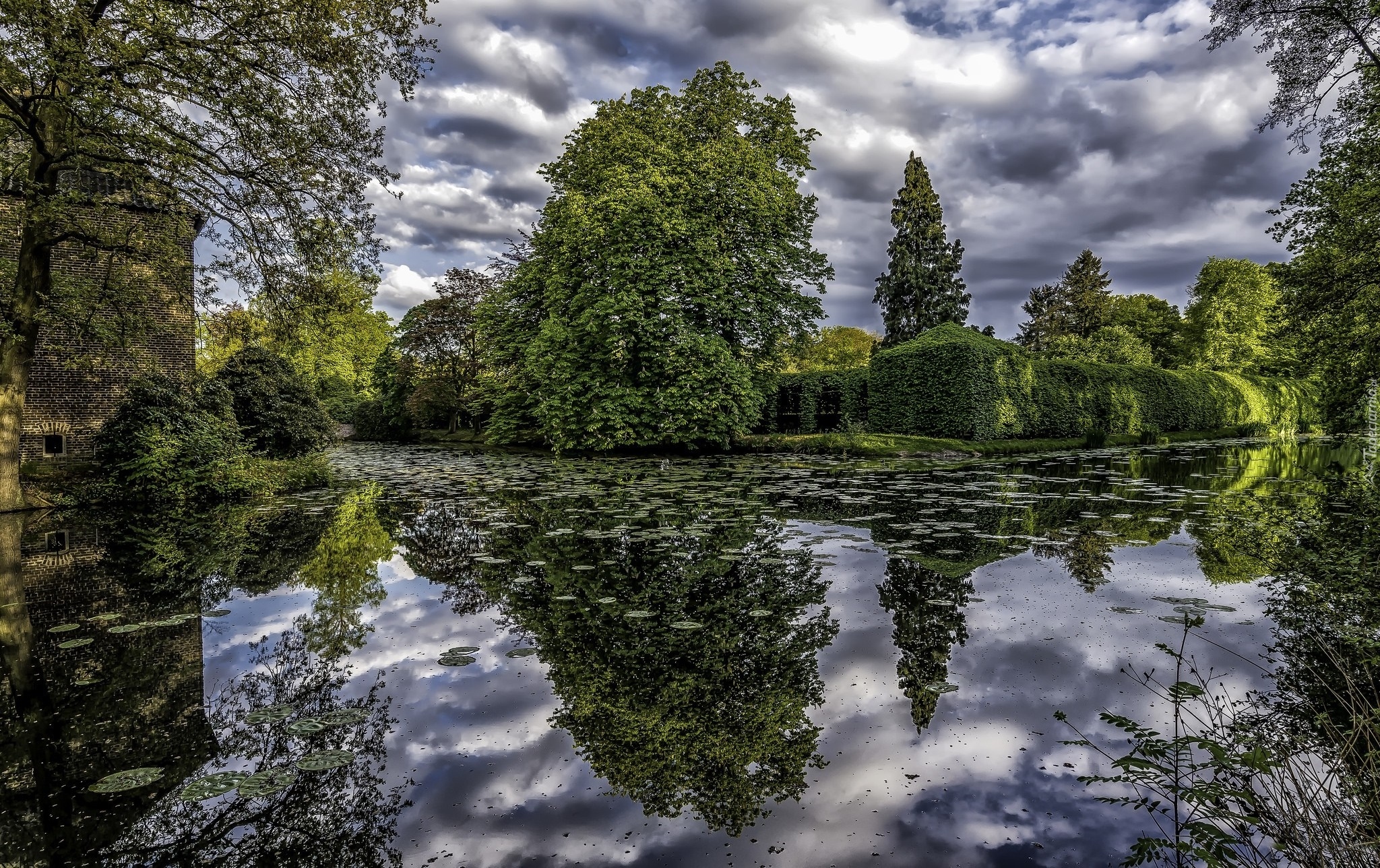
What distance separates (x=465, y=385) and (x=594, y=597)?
1108 inches

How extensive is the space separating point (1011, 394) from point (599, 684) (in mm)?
19447

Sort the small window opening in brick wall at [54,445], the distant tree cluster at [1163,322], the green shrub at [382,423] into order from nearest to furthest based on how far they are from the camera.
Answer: the small window opening in brick wall at [54,445] < the green shrub at [382,423] < the distant tree cluster at [1163,322]

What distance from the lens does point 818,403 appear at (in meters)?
23.0

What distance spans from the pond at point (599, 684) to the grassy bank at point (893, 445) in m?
9.41

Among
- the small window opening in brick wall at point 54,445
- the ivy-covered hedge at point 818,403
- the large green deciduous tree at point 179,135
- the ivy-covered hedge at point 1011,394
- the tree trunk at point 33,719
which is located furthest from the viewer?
the ivy-covered hedge at point 818,403

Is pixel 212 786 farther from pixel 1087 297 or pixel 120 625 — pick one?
pixel 1087 297

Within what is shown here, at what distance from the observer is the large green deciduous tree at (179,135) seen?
7035 millimetres

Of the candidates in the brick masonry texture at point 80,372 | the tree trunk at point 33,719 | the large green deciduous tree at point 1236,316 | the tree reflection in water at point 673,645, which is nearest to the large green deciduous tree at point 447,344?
the brick masonry texture at point 80,372

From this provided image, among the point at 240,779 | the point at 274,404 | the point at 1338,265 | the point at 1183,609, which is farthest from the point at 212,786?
the point at 1338,265

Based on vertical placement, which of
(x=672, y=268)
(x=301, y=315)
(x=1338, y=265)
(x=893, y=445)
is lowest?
(x=893, y=445)

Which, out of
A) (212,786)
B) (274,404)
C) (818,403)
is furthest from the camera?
(818,403)

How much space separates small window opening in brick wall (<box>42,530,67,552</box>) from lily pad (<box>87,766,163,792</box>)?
5651 mm

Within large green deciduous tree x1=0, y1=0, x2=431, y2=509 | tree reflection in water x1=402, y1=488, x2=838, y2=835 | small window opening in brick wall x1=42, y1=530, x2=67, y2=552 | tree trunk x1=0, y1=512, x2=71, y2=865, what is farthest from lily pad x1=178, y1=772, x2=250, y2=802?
large green deciduous tree x1=0, y1=0, x2=431, y2=509

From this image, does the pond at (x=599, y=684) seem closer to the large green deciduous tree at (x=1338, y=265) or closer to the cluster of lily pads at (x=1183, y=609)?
the cluster of lily pads at (x=1183, y=609)
